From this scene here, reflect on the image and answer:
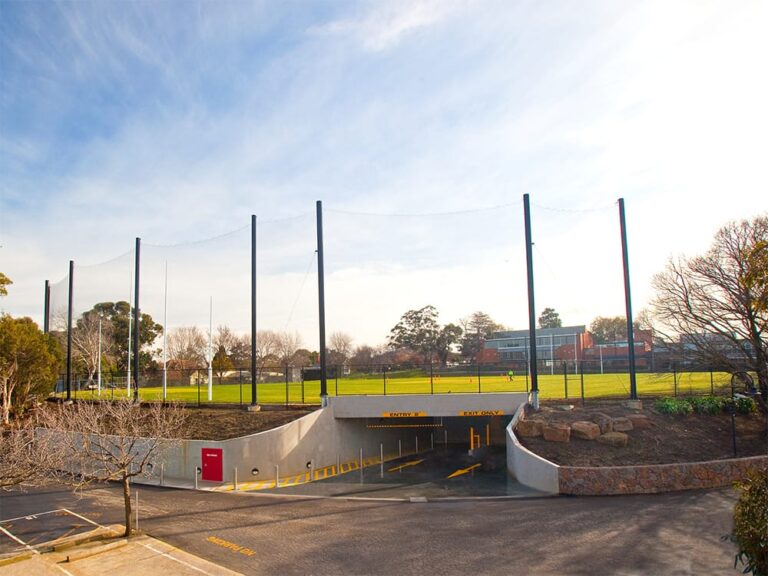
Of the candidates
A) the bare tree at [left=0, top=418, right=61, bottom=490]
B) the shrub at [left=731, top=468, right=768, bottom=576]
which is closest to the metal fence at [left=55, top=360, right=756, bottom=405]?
the bare tree at [left=0, top=418, right=61, bottom=490]

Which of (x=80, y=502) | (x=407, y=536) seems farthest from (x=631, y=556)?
(x=80, y=502)

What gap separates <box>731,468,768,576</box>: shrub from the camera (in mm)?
6301

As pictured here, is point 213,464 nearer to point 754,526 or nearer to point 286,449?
point 286,449

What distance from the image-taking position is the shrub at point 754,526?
630cm

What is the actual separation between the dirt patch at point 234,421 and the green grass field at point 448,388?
1835 millimetres

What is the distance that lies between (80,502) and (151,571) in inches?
329

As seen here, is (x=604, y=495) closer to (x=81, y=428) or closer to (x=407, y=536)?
(x=407, y=536)

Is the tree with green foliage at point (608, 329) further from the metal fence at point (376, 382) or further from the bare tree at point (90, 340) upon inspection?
the bare tree at point (90, 340)

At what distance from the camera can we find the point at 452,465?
78.0ft

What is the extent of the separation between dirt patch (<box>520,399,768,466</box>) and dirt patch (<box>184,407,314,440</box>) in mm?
10472

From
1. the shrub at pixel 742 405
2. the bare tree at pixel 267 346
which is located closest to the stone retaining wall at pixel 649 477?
the shrub at pixel 742 405

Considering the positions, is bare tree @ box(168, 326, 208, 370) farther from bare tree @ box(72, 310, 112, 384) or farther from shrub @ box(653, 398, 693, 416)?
shrub @ box(653, 398, 693, 416)

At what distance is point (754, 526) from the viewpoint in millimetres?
6422

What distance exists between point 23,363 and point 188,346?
46.3m
